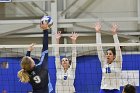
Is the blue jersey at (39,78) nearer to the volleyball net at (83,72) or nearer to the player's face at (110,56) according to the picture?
the player's face at (110,56)

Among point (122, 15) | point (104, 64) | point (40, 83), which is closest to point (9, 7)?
point (122, 15)

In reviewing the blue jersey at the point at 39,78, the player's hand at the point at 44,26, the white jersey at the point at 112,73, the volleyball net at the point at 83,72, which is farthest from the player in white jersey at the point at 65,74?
the blue jersey at the point at 39,78

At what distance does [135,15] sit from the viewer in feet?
26.8

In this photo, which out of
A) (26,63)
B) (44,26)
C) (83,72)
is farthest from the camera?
(83,72)

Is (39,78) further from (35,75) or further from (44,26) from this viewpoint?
(44,26)

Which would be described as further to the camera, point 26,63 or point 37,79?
point 37,79

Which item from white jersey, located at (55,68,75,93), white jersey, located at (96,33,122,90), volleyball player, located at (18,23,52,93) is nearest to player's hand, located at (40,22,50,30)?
volleyball player, located at (18,23,52,93)

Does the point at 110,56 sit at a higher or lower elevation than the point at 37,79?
higher

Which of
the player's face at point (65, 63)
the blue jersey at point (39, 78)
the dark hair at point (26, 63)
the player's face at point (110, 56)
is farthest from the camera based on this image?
the player's face at point (65, 63)

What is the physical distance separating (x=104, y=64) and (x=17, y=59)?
2.95m

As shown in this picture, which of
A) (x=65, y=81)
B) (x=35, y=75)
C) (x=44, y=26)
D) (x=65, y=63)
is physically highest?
(x=44, y=26)

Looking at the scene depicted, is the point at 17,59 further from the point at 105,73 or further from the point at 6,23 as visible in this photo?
the point at 105,73

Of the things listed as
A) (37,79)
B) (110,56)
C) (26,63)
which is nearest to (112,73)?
(110,56)

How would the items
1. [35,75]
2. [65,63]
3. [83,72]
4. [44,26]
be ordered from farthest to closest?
[83,72], [65,63], [44,26], [35,75]
